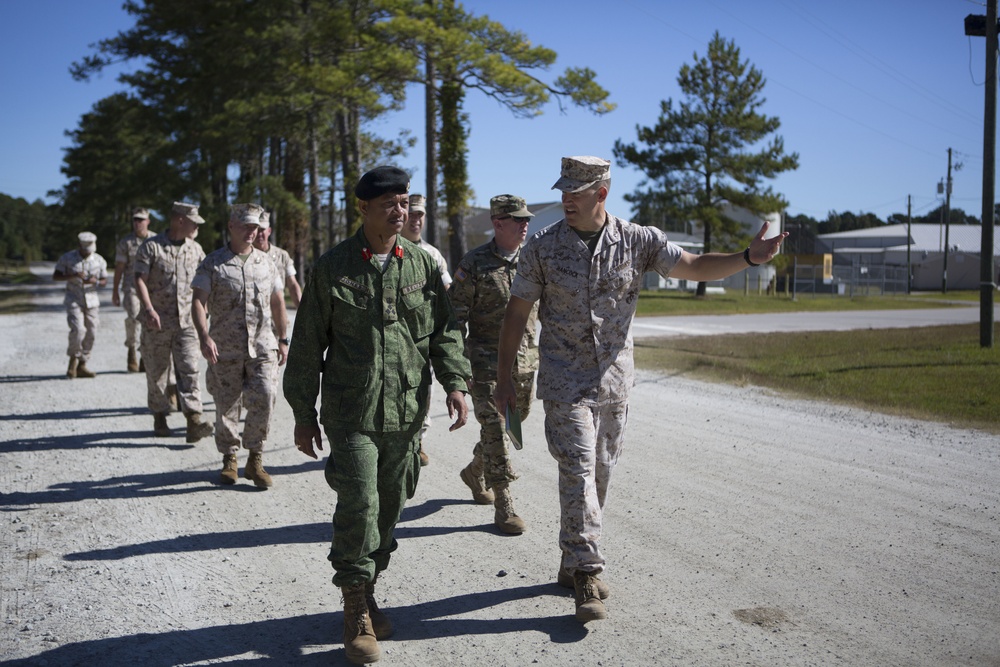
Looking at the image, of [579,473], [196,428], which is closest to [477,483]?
[579,473]

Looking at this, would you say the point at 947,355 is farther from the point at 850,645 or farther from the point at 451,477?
the point at 850,645

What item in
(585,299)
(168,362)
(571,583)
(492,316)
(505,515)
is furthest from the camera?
(168,362)

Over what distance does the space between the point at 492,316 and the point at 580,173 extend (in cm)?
199

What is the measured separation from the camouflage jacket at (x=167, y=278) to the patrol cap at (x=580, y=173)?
5.96m

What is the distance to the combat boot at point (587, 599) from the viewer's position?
4379mm

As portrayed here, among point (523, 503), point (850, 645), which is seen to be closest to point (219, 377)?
point (523, 503)

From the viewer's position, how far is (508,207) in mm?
6234

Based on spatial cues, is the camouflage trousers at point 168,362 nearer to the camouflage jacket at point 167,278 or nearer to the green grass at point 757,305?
the camouflage jacket at point 167,278

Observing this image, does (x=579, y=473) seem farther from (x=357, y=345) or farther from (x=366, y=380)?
(x=357, y=345)

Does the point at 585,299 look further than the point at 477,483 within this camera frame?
No

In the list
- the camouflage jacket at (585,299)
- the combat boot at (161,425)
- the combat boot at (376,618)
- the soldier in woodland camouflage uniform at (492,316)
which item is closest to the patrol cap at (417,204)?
the soldier in woodland camouflage uniform at (492,316)

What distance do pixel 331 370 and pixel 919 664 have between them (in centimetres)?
306

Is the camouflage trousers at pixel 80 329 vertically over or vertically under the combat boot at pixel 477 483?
over

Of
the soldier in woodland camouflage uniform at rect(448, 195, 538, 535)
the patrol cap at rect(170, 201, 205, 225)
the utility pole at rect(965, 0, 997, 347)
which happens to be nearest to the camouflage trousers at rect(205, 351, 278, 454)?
the soldier in woodland camouflage uniform at rect(448, 195, 538, 535)
